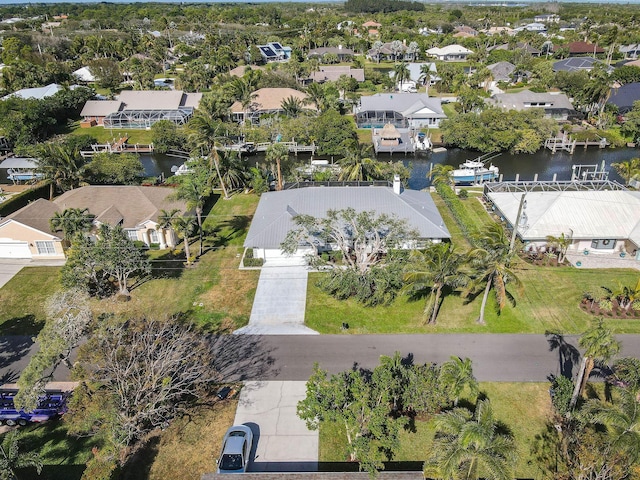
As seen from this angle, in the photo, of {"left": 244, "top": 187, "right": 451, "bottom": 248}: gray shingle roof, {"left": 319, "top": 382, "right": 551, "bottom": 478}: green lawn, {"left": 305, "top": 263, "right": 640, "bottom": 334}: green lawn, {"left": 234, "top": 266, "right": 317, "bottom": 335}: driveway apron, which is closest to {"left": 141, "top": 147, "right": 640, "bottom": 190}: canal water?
{"left": 244, "top": 187, "right": 451, "bottom": 248}: gray shingle roof

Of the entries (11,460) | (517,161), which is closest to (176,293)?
(11,460)

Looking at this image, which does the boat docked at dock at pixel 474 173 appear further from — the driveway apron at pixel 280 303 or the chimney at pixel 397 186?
the driveway apron at pixel 280 303

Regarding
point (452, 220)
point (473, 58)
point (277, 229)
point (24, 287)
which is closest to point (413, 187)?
point (452, 220)

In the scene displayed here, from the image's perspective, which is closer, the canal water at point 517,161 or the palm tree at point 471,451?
the palm tree at point 471,451

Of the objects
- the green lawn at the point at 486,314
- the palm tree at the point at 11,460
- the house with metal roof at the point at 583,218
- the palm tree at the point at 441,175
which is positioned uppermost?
the palm tree at the point at 11,460

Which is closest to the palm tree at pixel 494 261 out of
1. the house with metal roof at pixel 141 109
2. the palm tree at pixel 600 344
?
the palm tree at pixel 600 344

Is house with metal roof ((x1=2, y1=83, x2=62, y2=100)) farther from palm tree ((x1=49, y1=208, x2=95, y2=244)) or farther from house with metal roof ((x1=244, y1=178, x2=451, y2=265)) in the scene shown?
house with metal roof ((x1=244, y1=178, x2=451, y2=265))
